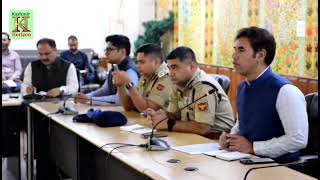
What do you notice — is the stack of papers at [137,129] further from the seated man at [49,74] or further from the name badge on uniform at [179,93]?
the seated man at [49,74]

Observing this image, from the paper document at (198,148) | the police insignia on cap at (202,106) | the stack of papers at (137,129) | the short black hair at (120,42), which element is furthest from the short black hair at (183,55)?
the short black hair at (120,42)

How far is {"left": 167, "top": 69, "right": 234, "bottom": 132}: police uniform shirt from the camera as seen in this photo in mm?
2680

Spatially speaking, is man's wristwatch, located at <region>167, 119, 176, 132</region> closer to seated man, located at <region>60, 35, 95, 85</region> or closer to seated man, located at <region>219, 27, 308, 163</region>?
seated man, located at <region>219, 27, 308, 163</region>

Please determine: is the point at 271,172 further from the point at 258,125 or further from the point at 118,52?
the point at 118,52

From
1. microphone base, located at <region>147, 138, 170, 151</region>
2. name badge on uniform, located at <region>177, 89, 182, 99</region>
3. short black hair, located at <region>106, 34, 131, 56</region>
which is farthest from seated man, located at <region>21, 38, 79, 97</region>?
microphone base, located at <region>147, 138, 170, 151</region>

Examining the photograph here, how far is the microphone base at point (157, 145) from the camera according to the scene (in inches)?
89.0

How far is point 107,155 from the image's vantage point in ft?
8.20

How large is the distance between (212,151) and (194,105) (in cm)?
58

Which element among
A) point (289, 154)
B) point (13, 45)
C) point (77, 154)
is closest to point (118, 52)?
point (77, 154)

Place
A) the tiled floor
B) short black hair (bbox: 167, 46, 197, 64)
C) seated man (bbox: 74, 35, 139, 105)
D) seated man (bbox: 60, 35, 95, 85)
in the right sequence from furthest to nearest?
1. seated man (bbox: 60, 35, 95, 85)
2. the tiled floor
3. seated man (bbox: 74, 35, 139, 105)
4. short black hair (bbox: 167, 46, 197, 64)

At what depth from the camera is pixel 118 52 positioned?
13.1 ft

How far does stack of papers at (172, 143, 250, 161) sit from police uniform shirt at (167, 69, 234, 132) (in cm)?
34

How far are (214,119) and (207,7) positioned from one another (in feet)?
13.3

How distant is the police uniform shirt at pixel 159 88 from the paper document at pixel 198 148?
100 cm
